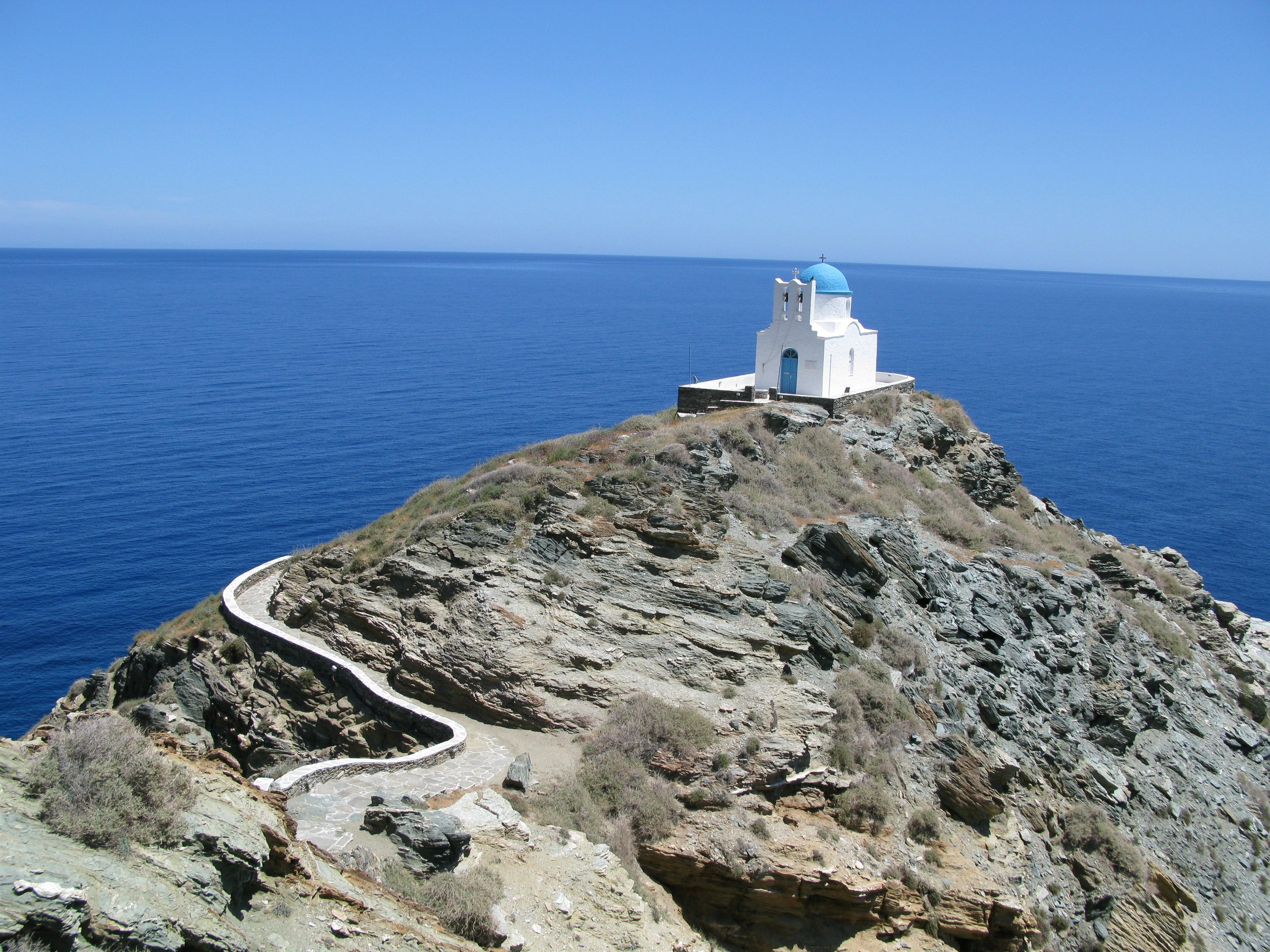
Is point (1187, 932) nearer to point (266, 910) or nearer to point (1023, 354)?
point (266, 910)

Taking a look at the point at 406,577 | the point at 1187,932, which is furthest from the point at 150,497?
the point at 1187,932

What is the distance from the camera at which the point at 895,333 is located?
137 meters

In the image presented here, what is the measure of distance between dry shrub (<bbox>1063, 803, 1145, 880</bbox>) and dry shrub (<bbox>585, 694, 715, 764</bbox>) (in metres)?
9.99

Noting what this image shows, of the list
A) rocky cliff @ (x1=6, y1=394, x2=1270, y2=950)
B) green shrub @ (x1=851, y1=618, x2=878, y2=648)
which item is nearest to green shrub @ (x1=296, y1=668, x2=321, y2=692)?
rocky cliff @ (x1=6, y1=394, x2=1270, y2=950)

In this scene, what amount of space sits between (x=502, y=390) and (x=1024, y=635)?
59.0 metres

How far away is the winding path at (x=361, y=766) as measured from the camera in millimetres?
15555

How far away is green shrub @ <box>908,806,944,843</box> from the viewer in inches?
756

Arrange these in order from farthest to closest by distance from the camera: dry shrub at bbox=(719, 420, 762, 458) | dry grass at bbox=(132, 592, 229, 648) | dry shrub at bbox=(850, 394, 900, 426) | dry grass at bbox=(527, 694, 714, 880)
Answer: dry shrub at bbox=(850, 394, 900, 426) < dry shrub at bbox=(719, 420, 762, 458) < dry grass at bbox=(132, 592, 229, 648) < dry grass at bbox=(527, 694, 714, 880)

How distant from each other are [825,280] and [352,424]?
1596 inches

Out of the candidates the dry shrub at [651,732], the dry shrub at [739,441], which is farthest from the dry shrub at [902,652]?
the dry shrub at [739,441]

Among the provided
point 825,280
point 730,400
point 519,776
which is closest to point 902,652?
point 519,776

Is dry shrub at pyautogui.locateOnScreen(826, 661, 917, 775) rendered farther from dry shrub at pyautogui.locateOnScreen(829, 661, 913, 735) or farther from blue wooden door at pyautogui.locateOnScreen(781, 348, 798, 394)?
blue wooden door at pyautogui.locateOnScreen(781, 348, 798, 394)

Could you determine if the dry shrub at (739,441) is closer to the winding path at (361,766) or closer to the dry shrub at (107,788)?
the winding path at (361,766)

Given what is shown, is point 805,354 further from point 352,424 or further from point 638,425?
point 352,424
